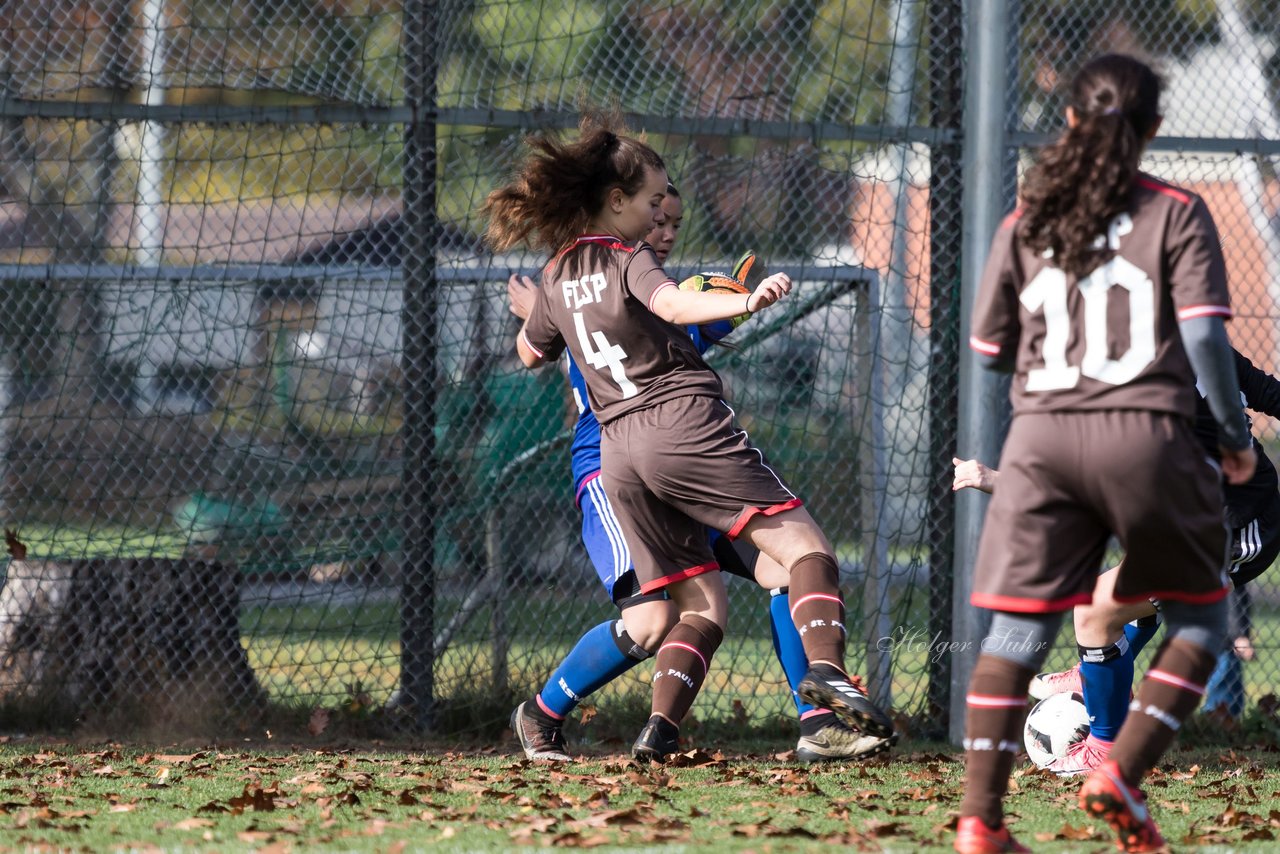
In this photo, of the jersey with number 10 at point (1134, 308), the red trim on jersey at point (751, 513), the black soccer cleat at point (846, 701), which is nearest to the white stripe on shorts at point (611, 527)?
the red trim on jersey at point (751, 513)

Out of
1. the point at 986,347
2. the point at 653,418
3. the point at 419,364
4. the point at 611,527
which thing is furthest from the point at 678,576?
the point at 419,364

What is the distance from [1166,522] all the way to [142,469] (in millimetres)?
4760

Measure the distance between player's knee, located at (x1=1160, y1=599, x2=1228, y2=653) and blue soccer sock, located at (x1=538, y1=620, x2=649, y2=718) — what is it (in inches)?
81.0

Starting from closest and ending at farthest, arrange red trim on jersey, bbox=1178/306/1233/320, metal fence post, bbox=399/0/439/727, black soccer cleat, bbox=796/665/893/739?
1. red trim on jersey, bbox=1178/306/1233/320
2. black soccer cleat, bbox=796/665/893/739
3. metal fence post, bbox=399/0/439/727

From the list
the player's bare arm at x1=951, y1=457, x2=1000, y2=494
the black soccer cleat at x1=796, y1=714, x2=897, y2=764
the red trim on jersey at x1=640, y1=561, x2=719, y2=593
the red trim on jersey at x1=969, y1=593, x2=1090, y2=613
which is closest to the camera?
the red trim on jersey at x1=969, y1=593, x2=1090, y2=613

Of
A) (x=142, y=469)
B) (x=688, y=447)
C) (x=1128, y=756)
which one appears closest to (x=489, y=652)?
(x=142, y=469)

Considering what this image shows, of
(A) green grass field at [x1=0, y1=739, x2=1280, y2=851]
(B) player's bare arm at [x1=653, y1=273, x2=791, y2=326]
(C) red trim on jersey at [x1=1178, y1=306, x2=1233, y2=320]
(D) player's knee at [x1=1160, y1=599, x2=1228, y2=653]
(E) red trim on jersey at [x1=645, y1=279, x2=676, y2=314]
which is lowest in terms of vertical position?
(A) green grass field at [x1=0, y1=739, x2=1280, y2=851]

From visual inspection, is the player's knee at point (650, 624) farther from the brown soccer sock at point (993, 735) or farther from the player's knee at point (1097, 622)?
the brown soccer sock at point (993, 735)

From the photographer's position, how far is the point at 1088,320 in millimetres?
2973

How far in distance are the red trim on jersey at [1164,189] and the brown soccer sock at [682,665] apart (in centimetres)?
214

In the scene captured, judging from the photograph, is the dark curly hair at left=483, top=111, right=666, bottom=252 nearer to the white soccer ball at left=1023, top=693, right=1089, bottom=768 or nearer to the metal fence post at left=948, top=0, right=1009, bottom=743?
the metal fence post at left=948, top=0, right=1009, bottom=743

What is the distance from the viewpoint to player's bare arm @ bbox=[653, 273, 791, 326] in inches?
149

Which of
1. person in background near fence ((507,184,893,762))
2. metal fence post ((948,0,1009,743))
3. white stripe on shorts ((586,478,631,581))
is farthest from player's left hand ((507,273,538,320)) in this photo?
metal fence post ((948,0,1009,743))

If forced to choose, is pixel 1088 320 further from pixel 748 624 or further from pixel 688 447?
pixel 748 624
